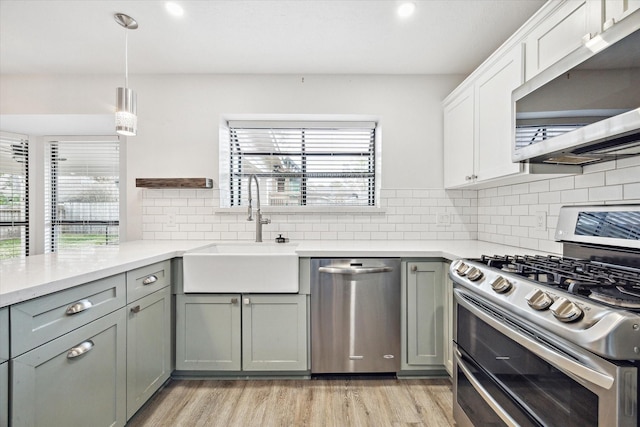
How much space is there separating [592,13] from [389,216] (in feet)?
5.95

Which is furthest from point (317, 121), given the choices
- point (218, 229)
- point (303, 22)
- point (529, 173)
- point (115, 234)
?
point (115, 234)

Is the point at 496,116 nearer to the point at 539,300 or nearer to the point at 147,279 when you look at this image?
the point at 539,300

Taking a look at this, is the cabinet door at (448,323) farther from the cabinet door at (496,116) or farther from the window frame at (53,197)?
the window frame at (53,197)

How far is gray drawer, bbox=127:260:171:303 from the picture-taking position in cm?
164

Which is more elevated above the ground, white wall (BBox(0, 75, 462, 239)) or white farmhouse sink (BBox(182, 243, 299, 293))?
white wall (BBox(0, 75, 462, 239))

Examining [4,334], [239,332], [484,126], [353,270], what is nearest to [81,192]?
[239,332]

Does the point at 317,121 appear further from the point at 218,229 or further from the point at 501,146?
the point at 501,146

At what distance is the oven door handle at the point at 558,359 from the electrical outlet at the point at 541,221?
1026 mm

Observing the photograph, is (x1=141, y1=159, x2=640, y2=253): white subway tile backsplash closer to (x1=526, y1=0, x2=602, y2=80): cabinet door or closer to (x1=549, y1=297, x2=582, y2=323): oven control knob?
(x1=526, y1=0, x2=602, y2=80): cabinet door

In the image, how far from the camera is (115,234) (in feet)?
10.9

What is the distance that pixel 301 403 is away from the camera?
1.91 m

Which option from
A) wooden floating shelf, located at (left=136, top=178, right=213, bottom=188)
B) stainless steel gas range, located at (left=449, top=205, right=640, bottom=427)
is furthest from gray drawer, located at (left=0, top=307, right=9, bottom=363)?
wooden floating shelf, located at (left=136, top=178, right=213, bottom=188)

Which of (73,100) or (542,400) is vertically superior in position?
(73,100)

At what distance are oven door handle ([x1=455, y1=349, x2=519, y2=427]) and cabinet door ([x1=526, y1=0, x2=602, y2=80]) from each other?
1503 mm
